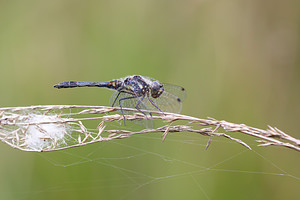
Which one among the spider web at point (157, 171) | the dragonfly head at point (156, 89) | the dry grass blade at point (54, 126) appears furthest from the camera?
the dragonfly head at point (156, 89)

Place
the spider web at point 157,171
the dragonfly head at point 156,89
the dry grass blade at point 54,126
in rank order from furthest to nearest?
the dragonfly head at point 156,89
the spider web at point 157,171
the dry grass blade at point 54,126

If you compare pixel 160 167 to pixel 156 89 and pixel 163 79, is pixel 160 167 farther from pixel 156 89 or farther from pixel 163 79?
pixel 163 79

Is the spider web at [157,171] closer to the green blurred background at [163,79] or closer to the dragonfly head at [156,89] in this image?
the green blurred background at [163,79]

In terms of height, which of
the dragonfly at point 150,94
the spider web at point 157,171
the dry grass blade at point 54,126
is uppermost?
the dragonfly at point 150,94

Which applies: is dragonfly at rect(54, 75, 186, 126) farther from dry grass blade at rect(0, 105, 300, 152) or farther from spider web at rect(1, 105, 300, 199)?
dry grass blade at rect(0, 105, 300, 152)

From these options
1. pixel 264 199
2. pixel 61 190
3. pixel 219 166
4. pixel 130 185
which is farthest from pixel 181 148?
pixel 61 190

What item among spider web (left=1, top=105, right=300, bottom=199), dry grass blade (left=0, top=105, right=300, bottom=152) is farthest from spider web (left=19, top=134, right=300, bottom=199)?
dry grass blade (left=0, top=105, right=300, bottom=152)

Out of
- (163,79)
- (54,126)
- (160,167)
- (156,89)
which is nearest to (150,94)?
(156,89)

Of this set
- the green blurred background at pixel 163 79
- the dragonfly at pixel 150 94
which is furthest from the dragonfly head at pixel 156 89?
the green blurred background at pixel 163 79
